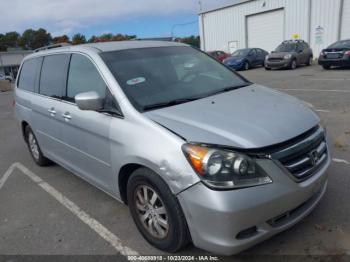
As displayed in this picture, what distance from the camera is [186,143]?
2.60 meters

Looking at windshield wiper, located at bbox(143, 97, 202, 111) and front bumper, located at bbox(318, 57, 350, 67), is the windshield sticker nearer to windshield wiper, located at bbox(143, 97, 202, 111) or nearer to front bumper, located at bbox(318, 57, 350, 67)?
windshield wiper, located at bbox(143, 97, 202, 111)

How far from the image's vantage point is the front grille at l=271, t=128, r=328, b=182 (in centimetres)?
261

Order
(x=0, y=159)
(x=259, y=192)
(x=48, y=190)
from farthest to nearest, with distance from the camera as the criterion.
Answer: (x=0, y=159), (x=48, y=190), (x=259, y=192)

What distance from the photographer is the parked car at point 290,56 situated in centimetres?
2002

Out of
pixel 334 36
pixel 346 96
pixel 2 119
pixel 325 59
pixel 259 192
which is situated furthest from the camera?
pixel 334 36

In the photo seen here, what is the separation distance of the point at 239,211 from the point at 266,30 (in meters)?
30.9

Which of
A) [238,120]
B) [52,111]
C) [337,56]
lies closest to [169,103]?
[238,120]

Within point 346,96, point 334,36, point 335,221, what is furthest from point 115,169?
point 334,36

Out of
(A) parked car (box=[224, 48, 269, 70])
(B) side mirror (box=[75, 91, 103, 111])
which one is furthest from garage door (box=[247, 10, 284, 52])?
(B) side mirror (box=[75, 91, 103, 111])

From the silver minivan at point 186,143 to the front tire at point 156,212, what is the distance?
0.01 metres

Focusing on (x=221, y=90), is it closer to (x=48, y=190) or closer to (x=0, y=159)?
(x=48, y=190)

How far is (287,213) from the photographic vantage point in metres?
2.70

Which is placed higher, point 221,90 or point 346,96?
point 221,90

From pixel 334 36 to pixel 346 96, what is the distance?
18.7m
